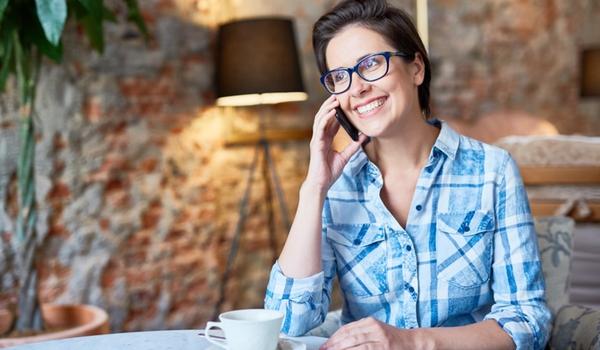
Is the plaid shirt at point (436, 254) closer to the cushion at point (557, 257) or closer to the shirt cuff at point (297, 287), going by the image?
the shirt cuff at point (297, 287)

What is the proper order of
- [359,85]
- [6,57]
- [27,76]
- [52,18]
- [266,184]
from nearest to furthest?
[359,85] → [52,18] → [6,57] → [27,76] → [266,184]

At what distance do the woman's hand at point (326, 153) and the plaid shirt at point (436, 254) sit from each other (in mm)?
66

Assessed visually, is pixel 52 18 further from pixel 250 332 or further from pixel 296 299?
pixel 250 332

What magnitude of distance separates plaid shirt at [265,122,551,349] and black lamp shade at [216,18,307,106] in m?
2.16

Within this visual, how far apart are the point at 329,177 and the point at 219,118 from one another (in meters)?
2.46

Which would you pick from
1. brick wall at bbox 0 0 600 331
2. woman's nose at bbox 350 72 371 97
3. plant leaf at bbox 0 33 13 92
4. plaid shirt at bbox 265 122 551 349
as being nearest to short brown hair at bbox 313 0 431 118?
woman's nose at bbox 350 72 371 97

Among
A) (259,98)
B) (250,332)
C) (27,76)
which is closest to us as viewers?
(250,332)

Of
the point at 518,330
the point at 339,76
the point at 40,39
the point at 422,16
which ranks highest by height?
the point at 422,16

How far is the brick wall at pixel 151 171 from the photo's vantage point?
3293 millimetres

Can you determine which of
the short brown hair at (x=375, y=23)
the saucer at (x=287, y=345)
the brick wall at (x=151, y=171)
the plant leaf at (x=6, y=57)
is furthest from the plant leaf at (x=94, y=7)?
the saucer at (x=287, y=345)

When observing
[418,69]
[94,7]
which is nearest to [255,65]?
[94,7]

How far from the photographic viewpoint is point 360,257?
1718 mm

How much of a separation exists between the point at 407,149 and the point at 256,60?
218cm

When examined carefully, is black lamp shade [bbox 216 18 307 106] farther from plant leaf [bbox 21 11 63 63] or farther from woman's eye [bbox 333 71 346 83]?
woman's eye [bbox 333 71 346 83]
